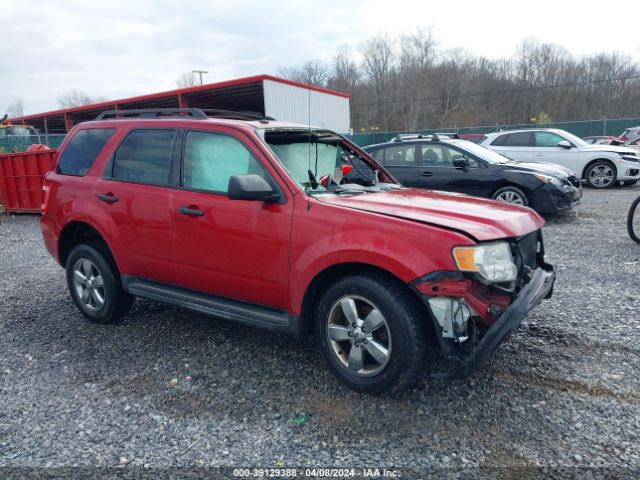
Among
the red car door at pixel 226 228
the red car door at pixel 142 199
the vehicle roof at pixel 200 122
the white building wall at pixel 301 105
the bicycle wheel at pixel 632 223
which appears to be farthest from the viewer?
the white building wall at pixel 301 105

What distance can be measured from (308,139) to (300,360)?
184 centimetres

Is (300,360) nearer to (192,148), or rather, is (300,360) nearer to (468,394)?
(468,394)

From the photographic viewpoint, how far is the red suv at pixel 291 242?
9.87 ft

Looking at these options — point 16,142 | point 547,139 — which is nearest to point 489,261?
point 547,139

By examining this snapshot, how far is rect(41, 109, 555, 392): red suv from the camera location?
3008mm

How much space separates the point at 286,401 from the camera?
332 cm

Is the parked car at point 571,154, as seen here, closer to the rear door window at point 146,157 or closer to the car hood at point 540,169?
the car hood at point 540,169

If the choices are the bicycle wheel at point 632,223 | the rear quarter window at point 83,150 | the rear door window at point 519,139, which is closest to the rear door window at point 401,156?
the bicycle wheel at point 632,223

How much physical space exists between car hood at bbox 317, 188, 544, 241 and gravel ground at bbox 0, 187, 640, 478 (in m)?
1.08

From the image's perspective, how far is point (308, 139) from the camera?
14.1 feet

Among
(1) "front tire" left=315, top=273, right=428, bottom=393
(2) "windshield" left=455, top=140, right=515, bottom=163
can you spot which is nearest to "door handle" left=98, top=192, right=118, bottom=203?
(1) "front tire" left=315, top=273, right=428, bottom=393

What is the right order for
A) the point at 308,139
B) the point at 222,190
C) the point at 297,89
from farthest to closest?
1. the point at 297,89
2. the point at 308,139
3. the point at 222,190

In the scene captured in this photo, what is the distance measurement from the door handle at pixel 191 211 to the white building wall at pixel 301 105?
49.4 feet

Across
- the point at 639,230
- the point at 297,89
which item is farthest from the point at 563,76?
the point at 639,230
